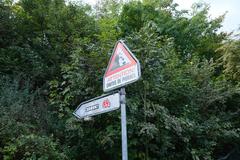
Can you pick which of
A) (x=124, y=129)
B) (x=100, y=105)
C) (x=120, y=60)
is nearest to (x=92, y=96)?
(x=100, y=105)

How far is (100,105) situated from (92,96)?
2437 millimetres

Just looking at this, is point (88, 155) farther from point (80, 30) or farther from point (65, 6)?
point (65, 6)

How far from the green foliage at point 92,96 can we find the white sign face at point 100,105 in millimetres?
1546

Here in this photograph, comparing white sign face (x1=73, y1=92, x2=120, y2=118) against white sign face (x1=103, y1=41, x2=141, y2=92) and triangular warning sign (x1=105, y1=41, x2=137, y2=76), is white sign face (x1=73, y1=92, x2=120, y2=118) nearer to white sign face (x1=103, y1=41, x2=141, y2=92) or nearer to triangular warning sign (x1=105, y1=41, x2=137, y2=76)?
white sign face (x1=103, y1=41, x2=141, y2=92)

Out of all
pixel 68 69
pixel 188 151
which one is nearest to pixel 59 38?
pixel 68 69

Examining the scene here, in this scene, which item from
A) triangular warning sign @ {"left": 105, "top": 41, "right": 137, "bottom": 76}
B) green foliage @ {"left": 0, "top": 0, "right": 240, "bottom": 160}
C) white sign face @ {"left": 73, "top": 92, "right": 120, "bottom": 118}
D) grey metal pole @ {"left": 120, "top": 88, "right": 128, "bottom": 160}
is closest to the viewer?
grey metal pole @ {"left": 120, "top": 88, "right": 128, "bottom": 160}

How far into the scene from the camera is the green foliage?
5785 millimetres

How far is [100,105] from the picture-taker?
372 centimetres

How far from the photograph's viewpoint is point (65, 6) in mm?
10383

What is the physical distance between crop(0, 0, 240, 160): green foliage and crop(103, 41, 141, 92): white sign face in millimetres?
2131

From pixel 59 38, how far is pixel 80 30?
32.1 inches

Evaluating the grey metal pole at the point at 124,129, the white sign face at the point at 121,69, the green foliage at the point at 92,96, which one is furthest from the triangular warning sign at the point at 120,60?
the green foliage at the point at 92,96

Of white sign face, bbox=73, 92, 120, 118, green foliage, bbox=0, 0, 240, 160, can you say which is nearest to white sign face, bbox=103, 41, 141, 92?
white sign face, bbox=73, 92, 120, 118

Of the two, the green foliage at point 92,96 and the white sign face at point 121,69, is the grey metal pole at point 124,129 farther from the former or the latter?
the green foliage at point 92,96
